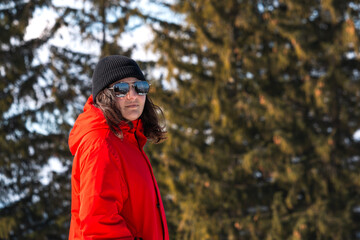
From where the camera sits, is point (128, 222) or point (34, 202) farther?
point (34, 202)

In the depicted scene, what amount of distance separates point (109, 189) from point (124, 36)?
9989 millimetres

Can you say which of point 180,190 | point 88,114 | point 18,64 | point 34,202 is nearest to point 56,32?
point 18,64

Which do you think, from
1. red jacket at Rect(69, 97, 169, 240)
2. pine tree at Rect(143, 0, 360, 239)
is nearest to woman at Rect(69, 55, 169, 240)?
red jacket at Rect(69, 97, 169, 240)

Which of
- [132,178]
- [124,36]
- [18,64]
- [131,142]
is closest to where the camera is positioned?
[132,178]

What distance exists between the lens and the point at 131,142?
2.11 metres

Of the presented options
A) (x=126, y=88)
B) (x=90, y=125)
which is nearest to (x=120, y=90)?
(x=126, y=88)

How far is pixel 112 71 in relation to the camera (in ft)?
6.95

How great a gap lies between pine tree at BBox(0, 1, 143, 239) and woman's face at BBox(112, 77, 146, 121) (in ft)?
29.5

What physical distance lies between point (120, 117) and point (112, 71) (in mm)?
217

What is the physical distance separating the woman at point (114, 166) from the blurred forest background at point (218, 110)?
28.9 feet

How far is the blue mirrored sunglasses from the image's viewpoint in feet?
6.86

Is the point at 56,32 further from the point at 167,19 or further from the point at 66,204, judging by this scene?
the point at 66,204

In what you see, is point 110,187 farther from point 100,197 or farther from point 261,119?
point 261,119

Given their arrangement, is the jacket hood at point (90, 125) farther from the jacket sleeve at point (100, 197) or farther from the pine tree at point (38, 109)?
the pine tree at point (38, 109)
